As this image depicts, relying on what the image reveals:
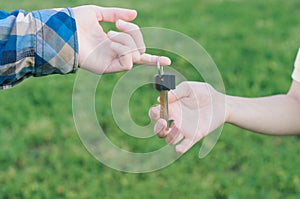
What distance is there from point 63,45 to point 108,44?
0.09m

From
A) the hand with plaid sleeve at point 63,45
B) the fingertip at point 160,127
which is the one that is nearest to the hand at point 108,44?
the hand with plaid sleeve at point 63,45

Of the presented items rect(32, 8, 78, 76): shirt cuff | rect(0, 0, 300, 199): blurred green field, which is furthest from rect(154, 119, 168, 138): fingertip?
rect(0, 0, 300, 199): blurred green field

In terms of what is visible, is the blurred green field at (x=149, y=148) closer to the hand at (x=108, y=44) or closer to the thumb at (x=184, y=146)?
the thumb at (x=184, y=146)

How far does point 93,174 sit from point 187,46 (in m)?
1.26

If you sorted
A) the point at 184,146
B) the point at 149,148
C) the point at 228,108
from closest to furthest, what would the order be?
the point at 184,146 < the point at 228,108 < the point at 149,148

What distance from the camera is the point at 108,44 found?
4.17 ft

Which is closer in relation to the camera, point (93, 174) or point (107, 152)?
point (107, 152)

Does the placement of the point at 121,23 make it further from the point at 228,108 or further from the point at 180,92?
the point at 228,108

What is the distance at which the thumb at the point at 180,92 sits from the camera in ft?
4.54

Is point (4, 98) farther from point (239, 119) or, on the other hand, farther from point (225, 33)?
point (239, 119)

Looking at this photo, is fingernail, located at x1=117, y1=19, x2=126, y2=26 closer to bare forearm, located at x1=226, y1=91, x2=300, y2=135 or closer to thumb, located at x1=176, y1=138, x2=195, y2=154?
thumb, located at x1=176, y1=138, x2=195, y2=154

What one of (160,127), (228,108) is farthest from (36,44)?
(228,108)

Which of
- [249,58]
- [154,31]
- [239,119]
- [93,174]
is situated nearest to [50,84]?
[93,174]

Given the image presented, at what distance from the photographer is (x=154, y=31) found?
1274 millimetres
